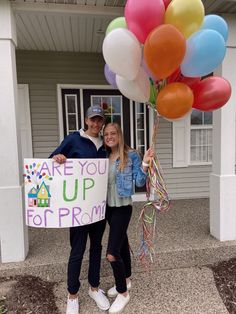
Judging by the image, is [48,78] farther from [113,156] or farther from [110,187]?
[110,187]

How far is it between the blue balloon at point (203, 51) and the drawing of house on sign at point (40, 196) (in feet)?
4.17

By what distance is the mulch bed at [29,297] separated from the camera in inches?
79.9

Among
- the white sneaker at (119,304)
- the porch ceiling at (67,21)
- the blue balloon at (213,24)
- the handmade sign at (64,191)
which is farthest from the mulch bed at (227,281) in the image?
the porch ceiling at (67,21)

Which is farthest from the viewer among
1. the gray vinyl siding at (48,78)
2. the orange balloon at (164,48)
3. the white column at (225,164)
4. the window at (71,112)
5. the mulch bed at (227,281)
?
the window at (71,112)

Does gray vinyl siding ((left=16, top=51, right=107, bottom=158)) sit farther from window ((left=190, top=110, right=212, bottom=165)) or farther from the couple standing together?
the couple standing together

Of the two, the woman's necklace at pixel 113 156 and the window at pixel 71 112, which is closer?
the woman's necklace at pixel 113 156

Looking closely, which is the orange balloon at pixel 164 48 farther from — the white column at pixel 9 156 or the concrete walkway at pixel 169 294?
the concrete walkway at pixel 169 294

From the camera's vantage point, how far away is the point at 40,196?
1844 mm

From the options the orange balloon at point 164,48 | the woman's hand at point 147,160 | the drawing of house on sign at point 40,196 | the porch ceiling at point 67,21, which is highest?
the porch ceiling at point 67,21

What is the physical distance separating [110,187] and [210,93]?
0.99 metres

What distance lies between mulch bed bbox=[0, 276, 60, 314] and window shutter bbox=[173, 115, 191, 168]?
3.08 meters

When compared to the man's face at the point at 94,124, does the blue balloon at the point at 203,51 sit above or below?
above

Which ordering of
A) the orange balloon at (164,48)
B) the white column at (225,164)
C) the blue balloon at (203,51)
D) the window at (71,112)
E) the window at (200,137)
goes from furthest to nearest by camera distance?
the window at (200,137) < the window at (71,112) < the white column at (225,164) < the blue balloon at (203,51) < the orange balloon at (164,48)

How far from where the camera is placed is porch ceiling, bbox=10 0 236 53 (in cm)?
257
